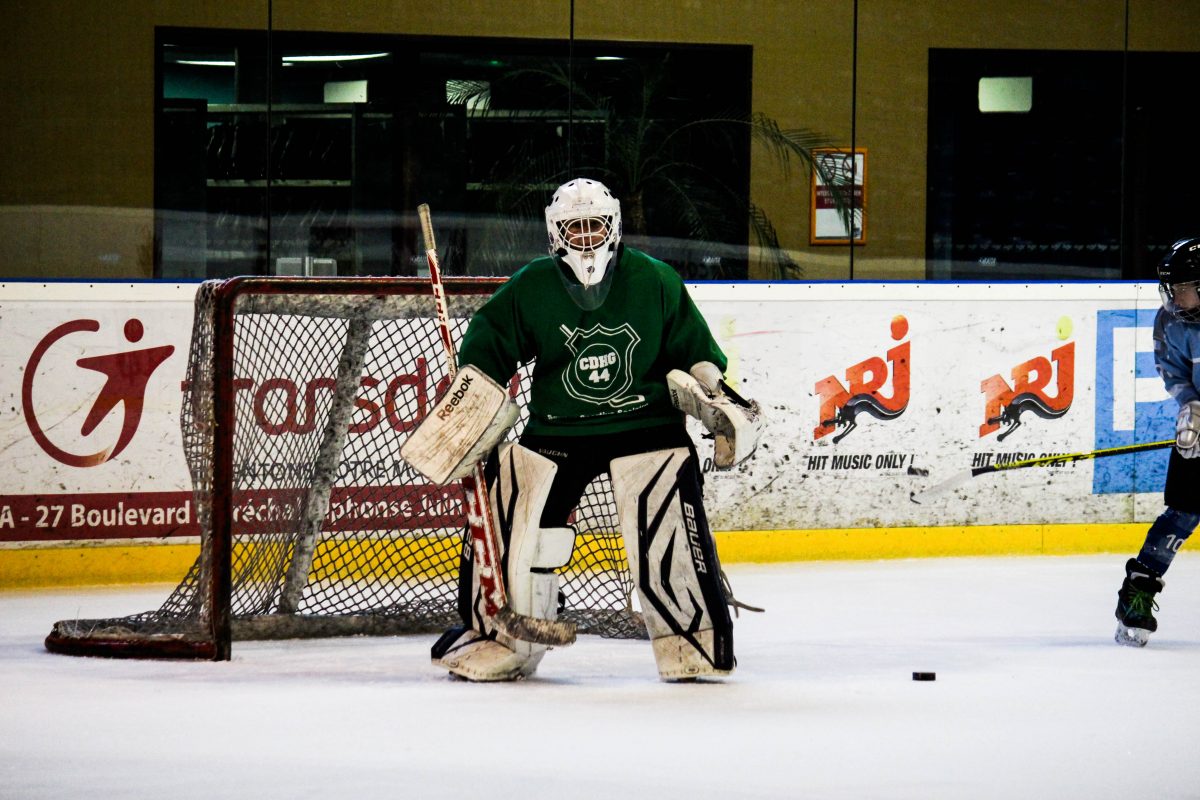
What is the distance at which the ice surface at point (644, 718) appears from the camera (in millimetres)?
2877

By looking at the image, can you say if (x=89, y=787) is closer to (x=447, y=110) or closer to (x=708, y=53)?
(x=447, y=110)

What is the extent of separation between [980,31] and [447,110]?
2.13m

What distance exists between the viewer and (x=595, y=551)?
15.5 feet

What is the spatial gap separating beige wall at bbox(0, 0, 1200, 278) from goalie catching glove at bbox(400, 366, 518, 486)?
248 cm

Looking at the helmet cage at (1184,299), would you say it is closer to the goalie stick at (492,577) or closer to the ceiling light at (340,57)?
the goalie stick at (492,577)

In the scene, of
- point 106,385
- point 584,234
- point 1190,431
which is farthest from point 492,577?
point 106,385

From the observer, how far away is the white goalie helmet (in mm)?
3801

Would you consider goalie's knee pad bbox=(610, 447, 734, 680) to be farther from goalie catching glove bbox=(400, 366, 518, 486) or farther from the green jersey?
goalie catching glove bbox=(400, 366, 518, 486)

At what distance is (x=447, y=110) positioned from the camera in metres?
Result: 6.25

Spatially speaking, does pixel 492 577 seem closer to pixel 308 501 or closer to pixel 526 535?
pixel 526 535

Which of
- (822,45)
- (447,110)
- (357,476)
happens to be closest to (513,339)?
(357,476)

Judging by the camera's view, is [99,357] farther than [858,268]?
No

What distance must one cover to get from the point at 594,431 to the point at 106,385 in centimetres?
226

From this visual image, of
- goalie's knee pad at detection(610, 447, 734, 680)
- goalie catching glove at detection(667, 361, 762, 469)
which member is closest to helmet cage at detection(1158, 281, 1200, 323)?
goalie catching glove at detection(667, 361, 762, 469)
